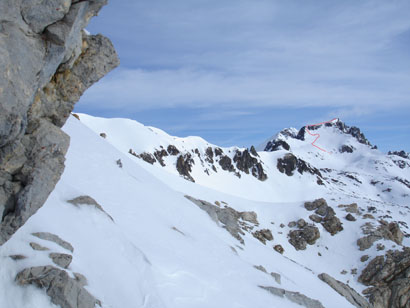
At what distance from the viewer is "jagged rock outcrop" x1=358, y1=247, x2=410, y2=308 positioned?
121 ft

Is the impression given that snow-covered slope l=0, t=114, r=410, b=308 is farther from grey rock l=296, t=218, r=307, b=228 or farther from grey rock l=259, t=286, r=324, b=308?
grey rock l=296, t=218, r=307, b=228

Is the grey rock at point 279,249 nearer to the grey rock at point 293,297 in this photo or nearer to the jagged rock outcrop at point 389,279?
the jagged rock outcrop at point 389,279

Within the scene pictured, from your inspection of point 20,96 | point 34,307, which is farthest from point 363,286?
point 20,96

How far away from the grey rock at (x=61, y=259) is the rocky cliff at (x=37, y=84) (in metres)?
2.25

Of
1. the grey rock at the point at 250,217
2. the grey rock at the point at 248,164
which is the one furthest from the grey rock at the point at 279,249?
the grey rock at the point at 248,164

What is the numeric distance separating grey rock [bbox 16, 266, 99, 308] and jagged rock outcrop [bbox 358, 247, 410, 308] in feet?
120

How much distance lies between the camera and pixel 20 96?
7.82m

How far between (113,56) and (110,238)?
25.4 feet

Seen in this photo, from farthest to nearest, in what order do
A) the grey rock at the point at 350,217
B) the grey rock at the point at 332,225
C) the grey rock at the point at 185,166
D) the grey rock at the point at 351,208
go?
the grey rock at the point at 185,166 → the grey rock at the point at 351,208 → the grey rock at the point at 350,217 → the grey rock at the point at 332,225

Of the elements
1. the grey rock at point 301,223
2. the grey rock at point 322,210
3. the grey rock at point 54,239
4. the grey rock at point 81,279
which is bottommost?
the grey rock at point 81,279

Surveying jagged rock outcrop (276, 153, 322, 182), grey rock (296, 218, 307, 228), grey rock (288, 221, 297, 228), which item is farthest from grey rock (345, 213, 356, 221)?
jagged rock outcrop (276, 153, 322, 182)

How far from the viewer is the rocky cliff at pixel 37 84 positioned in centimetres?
762

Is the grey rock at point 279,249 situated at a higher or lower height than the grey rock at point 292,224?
lower

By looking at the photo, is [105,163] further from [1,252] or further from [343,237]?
[343,237]
